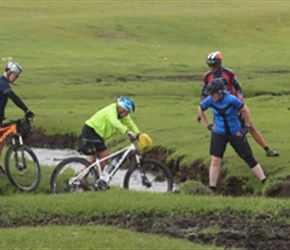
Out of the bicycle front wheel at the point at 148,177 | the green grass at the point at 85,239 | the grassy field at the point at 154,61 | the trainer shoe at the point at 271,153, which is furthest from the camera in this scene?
the grassy field at the point at 154,61

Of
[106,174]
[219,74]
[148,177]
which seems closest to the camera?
[148,177]

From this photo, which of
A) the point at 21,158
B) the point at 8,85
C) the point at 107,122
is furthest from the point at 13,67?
the point at 107,122

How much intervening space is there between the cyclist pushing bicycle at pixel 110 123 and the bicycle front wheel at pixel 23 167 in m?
1.22

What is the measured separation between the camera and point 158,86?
4647 centimetres

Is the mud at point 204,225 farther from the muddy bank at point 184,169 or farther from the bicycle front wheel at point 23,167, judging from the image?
the muddy bank at point 184,169

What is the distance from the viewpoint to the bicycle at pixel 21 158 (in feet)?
64.4

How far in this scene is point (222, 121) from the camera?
62.2 ft

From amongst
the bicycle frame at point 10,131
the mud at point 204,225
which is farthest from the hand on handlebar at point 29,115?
the mud at point 204,225

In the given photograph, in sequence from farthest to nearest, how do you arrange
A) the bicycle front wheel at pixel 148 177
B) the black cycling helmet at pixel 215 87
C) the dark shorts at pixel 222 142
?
the dark shorts at pixel 222 142
the bicycle front wheel at pixel 148 177
the black cycling helmet at pixel 215 87

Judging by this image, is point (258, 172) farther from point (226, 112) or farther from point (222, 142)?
point (226, 112)

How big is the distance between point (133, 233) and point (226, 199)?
274 cm

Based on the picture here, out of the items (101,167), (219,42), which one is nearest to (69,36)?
(219,42)

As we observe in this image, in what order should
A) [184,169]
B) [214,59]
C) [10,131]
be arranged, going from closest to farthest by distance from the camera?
[10,131], [214,59], [184,169]

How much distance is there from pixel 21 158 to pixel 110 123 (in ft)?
7.04
